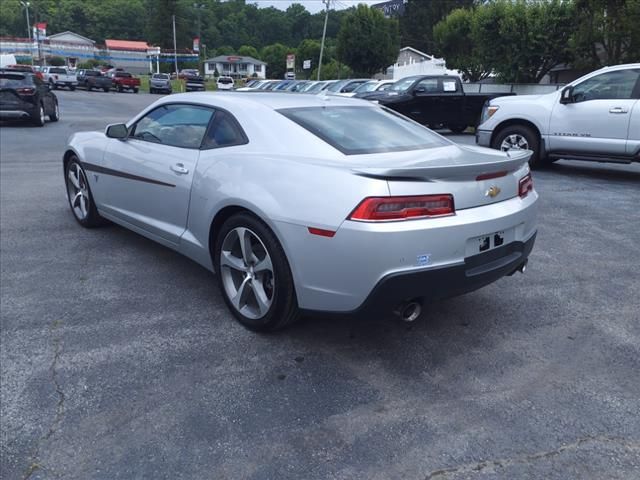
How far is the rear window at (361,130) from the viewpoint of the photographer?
345cm

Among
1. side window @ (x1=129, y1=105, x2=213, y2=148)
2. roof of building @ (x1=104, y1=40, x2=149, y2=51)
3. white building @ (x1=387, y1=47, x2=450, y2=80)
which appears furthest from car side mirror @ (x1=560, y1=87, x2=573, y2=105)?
roof of building @ (x1=104, y1=40, x2=149, y2=51)

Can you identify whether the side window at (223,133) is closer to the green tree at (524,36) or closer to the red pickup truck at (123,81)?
the green tree at (524,36)

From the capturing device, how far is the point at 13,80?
15.5 m

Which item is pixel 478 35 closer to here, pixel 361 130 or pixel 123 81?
pixel 361 130

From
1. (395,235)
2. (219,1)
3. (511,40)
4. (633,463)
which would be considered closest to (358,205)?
(395,235)

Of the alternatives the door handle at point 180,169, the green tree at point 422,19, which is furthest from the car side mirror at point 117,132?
the green tree at point 422,19

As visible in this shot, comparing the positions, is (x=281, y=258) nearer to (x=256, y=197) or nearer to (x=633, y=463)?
(x=256, y=197)

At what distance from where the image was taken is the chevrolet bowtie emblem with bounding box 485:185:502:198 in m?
3.15

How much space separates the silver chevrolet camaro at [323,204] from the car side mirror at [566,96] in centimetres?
545

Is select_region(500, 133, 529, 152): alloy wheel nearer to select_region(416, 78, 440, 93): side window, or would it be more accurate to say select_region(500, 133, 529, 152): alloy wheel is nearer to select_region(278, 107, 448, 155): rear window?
select_region(278, 107, 448, 155): rear window

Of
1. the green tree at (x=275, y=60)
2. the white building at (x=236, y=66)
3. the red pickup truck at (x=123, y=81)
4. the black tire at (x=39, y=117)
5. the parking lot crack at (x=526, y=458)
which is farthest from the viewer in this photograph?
the white building at (x=236, y=66)

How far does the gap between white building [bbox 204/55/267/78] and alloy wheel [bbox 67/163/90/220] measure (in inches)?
3564

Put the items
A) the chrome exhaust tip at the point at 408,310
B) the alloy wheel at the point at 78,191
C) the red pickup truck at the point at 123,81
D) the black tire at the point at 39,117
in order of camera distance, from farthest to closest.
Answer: the red pickup truck at the point at 123,81 → the black tire at the point at 39,117 → the alloy wheel at the point at 78,191 → the chrome exhaust tip at the point at 408,310

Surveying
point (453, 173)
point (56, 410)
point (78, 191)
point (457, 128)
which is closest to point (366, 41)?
point (457, 128)
